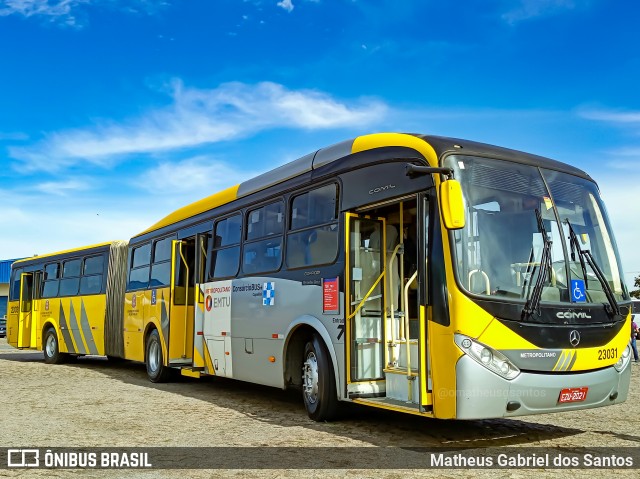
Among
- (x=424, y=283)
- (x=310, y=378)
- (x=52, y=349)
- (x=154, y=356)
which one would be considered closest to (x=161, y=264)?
(x=154, y=356)

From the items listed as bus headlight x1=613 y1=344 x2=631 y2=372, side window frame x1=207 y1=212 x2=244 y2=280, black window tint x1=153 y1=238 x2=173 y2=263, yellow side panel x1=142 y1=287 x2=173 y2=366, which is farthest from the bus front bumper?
black window tint x1=153 y1=238 x2=173 y2=263

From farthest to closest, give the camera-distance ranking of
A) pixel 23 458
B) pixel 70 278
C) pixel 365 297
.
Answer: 1. pixel 70 278
2. pixel 365 297
3. pixel 23 458

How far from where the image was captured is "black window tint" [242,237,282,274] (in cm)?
955

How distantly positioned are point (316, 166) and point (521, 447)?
4.29 m

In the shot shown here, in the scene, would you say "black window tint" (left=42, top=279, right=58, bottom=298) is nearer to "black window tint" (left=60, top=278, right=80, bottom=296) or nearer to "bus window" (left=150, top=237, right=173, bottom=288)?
"black window tint" (left=60, top=278, right=80, bottom=296)

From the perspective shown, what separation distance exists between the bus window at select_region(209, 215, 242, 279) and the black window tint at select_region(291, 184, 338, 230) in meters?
1.81

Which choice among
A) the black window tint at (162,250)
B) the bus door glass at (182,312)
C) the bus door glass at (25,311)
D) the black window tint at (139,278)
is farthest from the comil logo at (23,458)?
the bus door glass at (25,311)

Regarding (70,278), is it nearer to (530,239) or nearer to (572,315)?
(530,239)

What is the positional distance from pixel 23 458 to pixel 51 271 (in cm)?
1371

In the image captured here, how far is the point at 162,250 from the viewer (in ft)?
45.7

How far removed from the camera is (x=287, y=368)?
905 centimetres

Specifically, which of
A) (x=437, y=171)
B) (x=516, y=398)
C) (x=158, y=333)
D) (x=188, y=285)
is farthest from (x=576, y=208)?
(x=158, y=333)

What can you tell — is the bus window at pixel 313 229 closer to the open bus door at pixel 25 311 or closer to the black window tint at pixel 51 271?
the black window tint at pixel 51 271

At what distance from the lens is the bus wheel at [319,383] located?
→ 8.20 m
